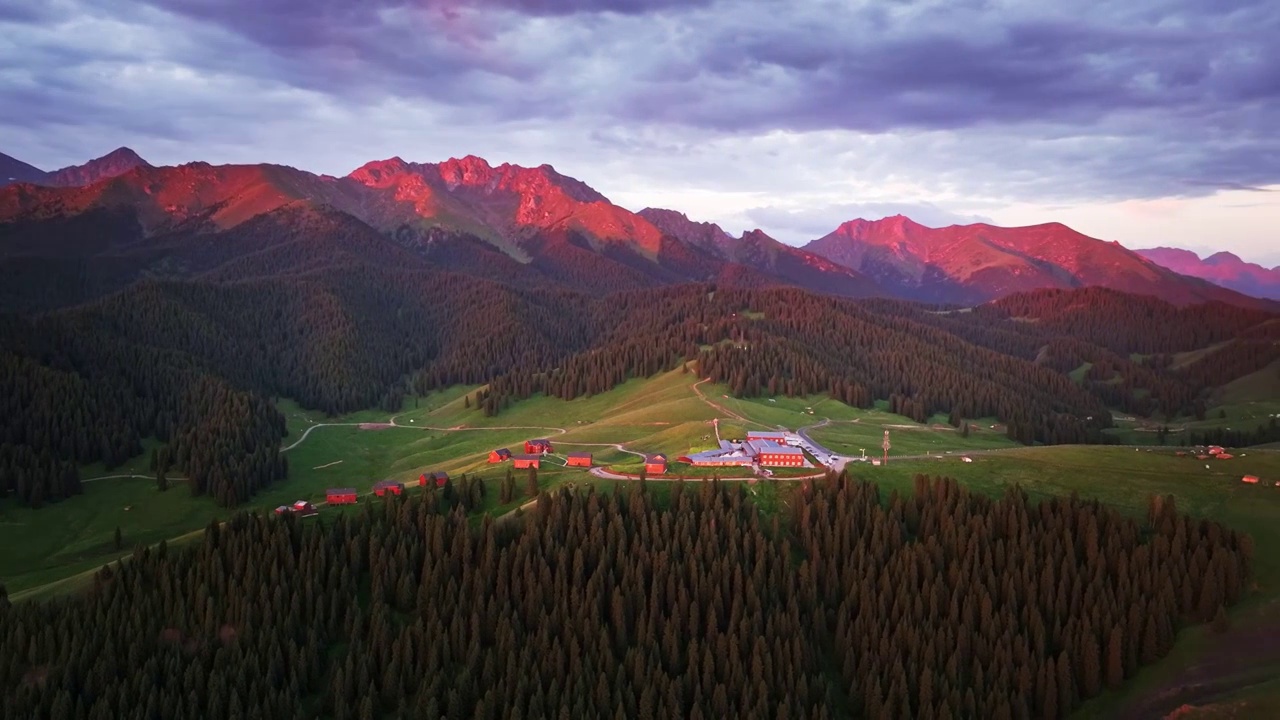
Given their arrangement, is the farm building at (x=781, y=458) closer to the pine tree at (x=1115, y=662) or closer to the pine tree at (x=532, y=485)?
the pine tree at (x=532, y=485)

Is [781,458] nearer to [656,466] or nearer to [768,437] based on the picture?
[768,437]

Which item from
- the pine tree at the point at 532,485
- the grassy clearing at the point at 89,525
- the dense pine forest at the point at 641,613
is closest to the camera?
the dense pine forest at the point at 641,613

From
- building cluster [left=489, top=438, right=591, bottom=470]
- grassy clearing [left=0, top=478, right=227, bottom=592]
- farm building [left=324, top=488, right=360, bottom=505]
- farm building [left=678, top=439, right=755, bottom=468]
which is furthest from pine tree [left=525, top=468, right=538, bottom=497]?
grassy clearing [left=0, top=478, right=227, bottom=592]

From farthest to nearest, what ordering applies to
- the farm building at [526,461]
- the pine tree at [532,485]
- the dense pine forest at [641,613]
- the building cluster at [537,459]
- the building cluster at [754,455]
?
the building cluster at [537,459] < the farm building at [526,461] < the building cluster at [754,455] < the pine tree at [532,485] < the dense pine forest at [641,613]

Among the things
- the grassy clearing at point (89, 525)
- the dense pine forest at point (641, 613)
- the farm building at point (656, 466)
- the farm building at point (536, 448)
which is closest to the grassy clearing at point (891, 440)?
the farm building at point (656, 466)

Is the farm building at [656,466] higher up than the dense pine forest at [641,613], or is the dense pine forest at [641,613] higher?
the farm building at [656,466]

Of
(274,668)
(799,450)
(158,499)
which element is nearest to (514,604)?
(274,668)
